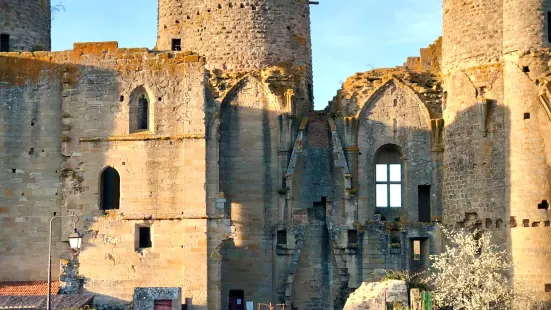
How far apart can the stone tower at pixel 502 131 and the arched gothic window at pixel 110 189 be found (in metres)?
11.1

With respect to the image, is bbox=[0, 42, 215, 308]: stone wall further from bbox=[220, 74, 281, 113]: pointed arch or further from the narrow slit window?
the narrow slit window

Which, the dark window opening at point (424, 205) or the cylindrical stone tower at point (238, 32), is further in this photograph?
the cylindrical stone tower at point (238, 32)

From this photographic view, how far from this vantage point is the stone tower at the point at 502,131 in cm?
4391

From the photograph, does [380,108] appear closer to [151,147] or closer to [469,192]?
[469,192]

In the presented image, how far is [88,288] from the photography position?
142 feet

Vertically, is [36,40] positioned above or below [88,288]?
above

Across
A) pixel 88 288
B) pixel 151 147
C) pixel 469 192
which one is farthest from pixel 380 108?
pixel 88 288

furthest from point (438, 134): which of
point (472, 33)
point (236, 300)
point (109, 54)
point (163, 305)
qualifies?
point (163, 305)

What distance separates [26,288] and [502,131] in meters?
16.0

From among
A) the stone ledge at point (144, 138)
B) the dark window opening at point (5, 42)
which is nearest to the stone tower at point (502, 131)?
the stone ledge at point (144, 138)

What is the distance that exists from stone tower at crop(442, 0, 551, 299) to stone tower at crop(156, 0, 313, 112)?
6.69 meters

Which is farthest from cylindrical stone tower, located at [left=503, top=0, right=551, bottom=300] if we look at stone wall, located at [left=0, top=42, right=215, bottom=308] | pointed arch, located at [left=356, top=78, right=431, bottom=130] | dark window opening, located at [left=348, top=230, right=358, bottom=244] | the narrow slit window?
stone wall, located at [left=0, top=42, right=215, bottom=308]

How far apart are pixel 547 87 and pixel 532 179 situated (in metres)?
2.94

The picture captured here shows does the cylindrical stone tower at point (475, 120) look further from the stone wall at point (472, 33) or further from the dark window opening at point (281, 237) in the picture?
the dark window opening at point (281, 237)
